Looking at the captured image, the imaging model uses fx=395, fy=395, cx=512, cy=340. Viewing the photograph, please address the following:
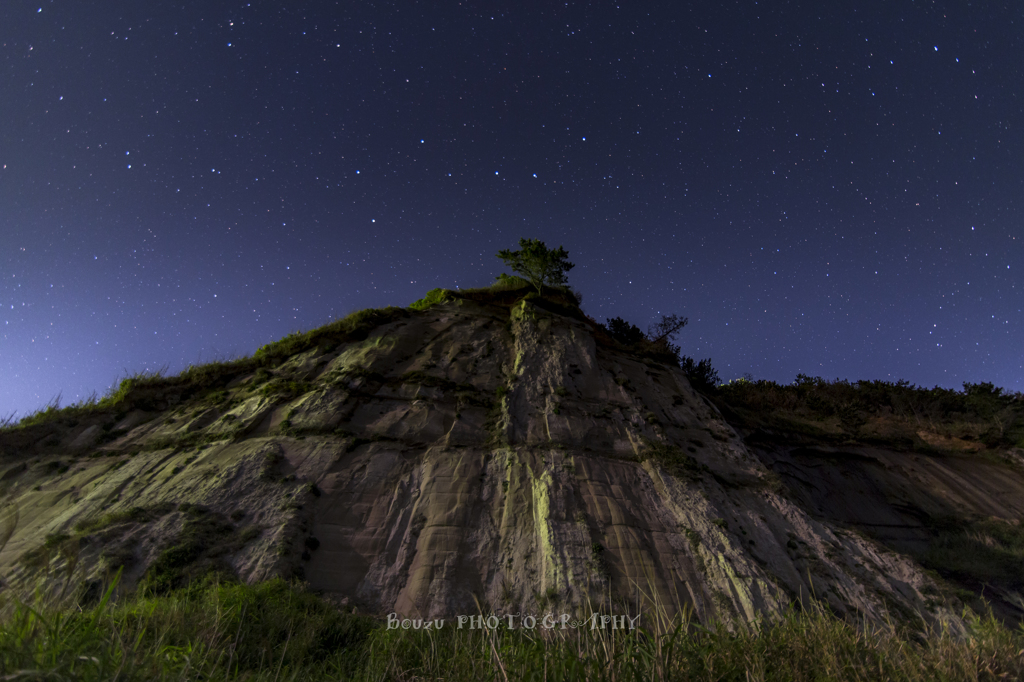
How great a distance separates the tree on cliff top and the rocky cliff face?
761 cm

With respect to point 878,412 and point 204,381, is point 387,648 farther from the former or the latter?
point 878,412

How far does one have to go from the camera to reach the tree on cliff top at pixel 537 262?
79.4 feet

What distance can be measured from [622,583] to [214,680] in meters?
8.84

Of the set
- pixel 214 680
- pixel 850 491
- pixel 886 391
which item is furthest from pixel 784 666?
pixel 886 391

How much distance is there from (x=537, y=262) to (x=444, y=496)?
53.0 ft

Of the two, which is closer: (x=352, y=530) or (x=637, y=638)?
(x=637, y=638)

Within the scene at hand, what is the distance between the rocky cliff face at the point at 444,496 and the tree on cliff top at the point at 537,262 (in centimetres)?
761

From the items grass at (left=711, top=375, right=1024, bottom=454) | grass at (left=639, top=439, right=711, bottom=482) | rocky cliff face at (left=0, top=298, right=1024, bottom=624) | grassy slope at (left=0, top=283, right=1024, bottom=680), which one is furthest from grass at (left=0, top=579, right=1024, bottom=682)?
grass at (left=711, top=375, right=1024, bottom=454)

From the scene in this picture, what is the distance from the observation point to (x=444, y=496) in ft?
38.1

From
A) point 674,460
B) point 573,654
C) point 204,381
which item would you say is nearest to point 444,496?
point 674,460

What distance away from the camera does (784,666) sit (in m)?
3.88

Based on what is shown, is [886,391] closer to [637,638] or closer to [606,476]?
[606,476]

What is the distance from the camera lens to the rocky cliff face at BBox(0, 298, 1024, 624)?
31.0 ft

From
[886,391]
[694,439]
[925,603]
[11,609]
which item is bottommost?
[925,603]
